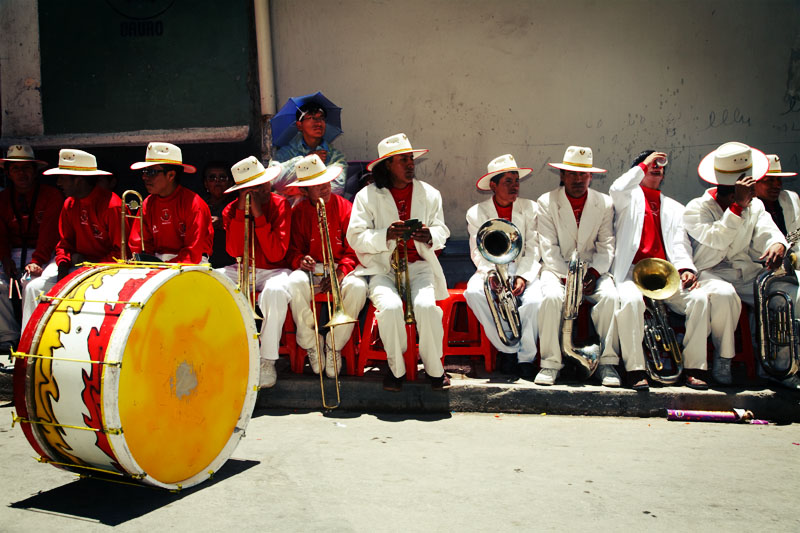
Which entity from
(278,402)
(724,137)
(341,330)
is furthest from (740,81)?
(278,402)

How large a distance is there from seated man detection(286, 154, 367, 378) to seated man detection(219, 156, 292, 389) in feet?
0.35

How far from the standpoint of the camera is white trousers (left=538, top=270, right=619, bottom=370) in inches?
234

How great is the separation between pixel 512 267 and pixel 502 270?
438mm

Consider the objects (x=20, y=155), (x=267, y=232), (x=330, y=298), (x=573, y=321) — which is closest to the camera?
(x=573, y=321)

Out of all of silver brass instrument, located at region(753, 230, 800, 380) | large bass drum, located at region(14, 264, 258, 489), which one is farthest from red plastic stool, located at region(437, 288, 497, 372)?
large bass drum, located at region(14, 264, 258, 489)

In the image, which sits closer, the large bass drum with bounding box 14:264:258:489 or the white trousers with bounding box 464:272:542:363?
the large bass drum with bounding box 14:264:258:489

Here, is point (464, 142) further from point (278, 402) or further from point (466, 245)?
point (278, 402)

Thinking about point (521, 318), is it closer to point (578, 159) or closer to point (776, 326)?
point (578, 159)

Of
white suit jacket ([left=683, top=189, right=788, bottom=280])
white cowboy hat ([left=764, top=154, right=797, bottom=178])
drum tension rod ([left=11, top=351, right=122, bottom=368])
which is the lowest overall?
drum tension rod ([left=11, top=351, right=122, bottom=368])

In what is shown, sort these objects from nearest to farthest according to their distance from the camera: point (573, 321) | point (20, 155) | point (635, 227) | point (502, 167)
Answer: point (573, 321)
point (635, 227)
point (502, 167)
point (20, 155)

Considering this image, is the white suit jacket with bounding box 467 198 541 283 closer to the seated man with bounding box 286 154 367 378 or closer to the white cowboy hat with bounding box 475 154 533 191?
the white cowboy hat with bounding box 475 154 533 191

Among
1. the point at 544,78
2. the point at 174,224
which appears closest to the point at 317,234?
the point at 174,224

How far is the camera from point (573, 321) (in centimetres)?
600

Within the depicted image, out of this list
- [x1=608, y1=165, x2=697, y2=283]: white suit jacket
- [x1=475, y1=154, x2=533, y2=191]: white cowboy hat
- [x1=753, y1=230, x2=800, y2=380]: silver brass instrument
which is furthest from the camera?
[x1=475, y1=154, x2=533, y2=191]: white cowboy hat
